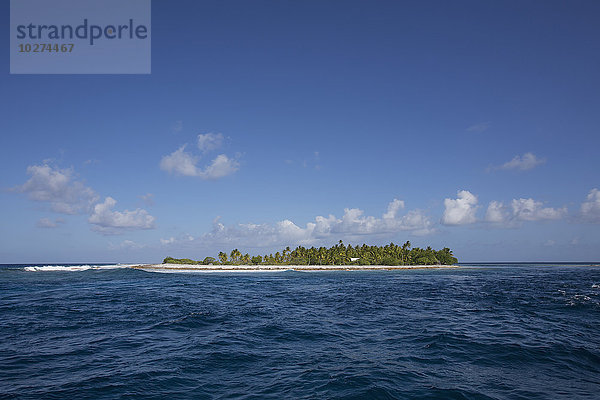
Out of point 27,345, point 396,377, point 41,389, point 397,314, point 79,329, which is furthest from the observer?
point 397,314

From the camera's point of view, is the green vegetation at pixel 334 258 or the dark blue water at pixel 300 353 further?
the green vegetation at pixel 334 258

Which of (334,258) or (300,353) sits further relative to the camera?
(334,258)

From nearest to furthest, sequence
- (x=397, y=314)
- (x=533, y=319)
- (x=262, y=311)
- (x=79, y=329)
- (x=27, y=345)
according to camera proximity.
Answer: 1. (x=27, y=345)
2. (x=79, y=329)
3. (x=533, y=319)
4. (x=397, y=314)
5. (x=262, y=311)

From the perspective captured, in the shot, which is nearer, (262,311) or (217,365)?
(217,365)

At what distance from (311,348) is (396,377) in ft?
19.2

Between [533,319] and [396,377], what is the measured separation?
797 inches

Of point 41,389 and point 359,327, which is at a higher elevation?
point 41,389

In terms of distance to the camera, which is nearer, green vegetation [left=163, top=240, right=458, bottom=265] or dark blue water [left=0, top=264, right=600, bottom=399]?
dark blue water [left=0, top=264, right=600, bottom=399]

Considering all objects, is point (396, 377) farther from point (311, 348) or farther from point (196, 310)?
point (196, 310)

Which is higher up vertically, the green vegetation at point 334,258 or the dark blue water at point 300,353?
the dark blue water at point 300,353

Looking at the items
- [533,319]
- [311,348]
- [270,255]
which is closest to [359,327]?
[311,348]

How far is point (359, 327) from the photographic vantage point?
23.5 meters

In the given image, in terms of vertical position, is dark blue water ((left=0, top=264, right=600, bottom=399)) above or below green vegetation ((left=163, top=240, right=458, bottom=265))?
above

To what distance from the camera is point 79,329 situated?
2270 cm
